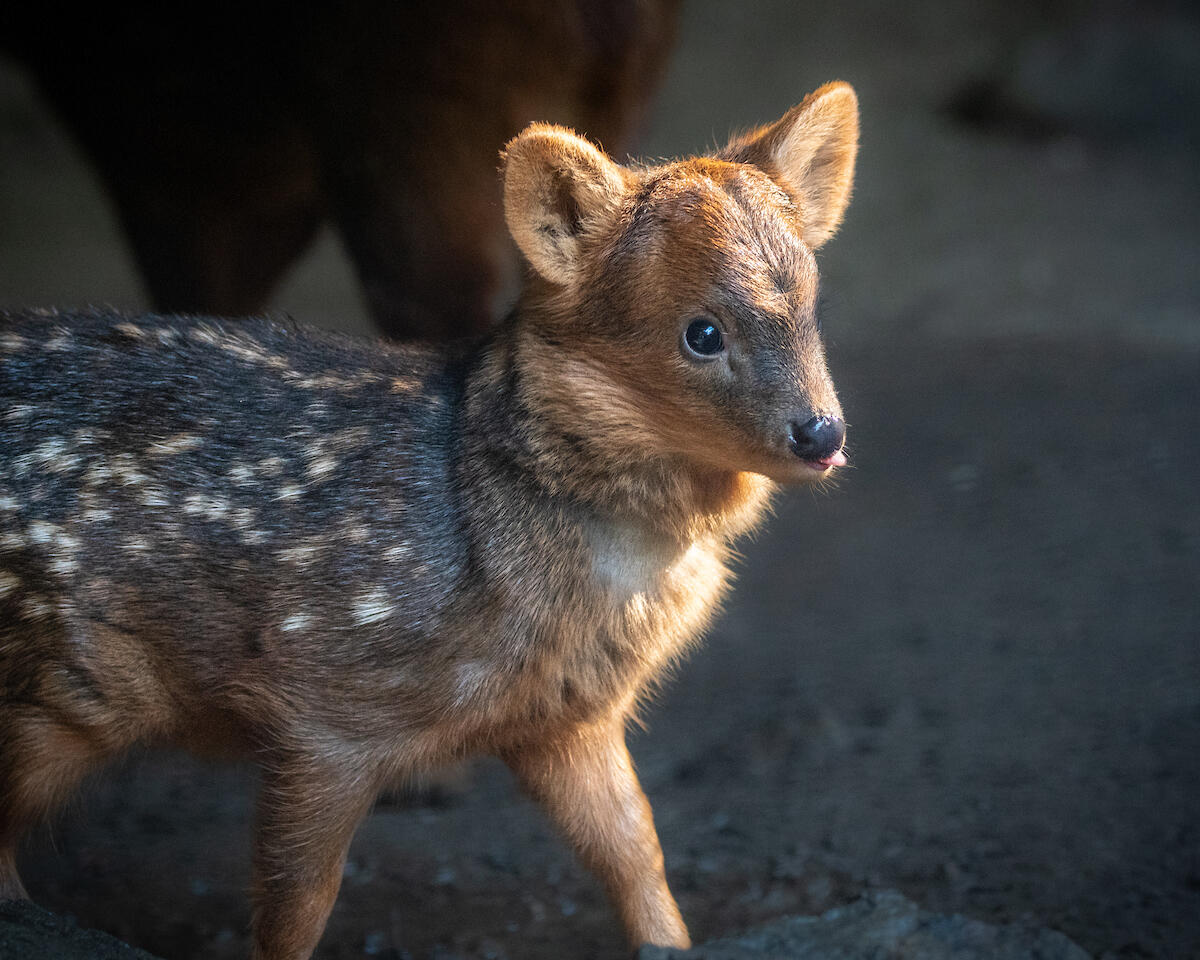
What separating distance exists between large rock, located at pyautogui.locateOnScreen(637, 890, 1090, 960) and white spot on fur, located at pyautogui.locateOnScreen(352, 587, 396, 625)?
85cm

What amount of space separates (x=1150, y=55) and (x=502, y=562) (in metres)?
8.86

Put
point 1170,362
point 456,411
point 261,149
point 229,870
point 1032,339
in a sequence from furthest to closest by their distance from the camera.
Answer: point 1032,339 → point 1170,362 → point 261,149 → point 229,870 → point 456,411

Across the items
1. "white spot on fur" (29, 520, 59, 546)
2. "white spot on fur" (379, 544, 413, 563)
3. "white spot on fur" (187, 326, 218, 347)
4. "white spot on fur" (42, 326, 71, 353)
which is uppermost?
"white spot on fur" (187, 326, 218, 347)

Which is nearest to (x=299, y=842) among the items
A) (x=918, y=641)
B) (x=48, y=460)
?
(x=48, y=460)

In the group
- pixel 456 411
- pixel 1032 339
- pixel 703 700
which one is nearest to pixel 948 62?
pixel 1032 339

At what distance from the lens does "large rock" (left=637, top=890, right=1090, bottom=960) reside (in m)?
2.51

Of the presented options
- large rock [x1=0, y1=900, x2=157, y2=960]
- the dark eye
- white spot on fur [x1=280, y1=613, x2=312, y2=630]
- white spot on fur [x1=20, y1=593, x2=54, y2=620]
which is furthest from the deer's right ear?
large rock [x1=0, y1=900, x2=157, y2=960]

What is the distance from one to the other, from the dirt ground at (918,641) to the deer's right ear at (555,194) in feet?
2.14

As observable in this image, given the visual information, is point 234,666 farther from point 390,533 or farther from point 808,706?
point 808,706

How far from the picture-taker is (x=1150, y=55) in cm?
975

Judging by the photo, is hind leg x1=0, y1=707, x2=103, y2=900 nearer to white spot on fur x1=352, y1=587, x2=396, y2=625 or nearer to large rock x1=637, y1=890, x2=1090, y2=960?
white spot on fur x1=352, y1=587, x2=396, y2=625

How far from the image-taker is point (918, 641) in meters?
4.93

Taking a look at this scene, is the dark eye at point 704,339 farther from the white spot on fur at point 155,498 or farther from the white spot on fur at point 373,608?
the white spot on fur at point 155,498

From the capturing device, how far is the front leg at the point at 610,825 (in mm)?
3170
